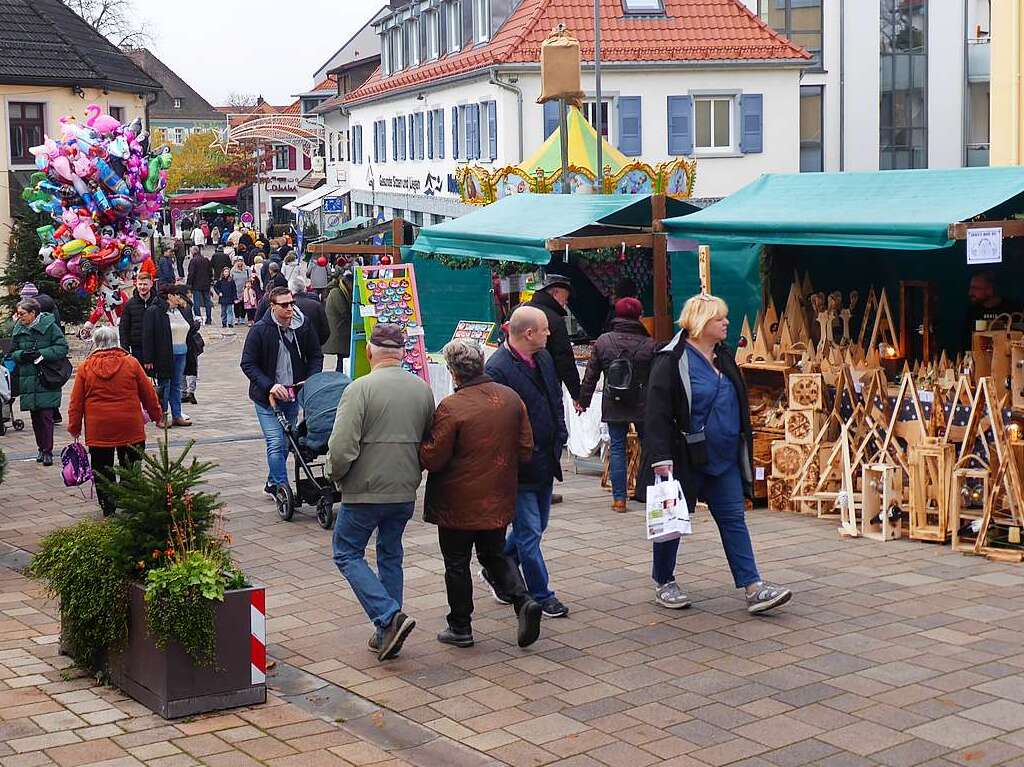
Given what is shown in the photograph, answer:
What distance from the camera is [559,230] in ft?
44.3

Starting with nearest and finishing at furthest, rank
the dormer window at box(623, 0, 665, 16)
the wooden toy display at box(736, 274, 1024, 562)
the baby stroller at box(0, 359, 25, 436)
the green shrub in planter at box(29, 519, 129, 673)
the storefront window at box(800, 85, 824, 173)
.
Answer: the green shrub in planter at box(29, 519, 129, 673), the wooden toy display at box(736, 274, 1024, 562), the baby stroller at box(0, 359, 25, 436), the dormer window at box(623, 0, 665, 16), the storefront window at box(800, 85, 824, 173)

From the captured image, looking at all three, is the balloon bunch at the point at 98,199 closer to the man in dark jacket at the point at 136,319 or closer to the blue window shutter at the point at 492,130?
the man in dark jacket at the point at 136,319

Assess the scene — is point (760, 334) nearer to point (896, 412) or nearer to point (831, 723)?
point (896, 412)

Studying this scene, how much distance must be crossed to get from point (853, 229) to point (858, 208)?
465 mm

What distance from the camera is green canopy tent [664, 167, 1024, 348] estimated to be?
33.2ft

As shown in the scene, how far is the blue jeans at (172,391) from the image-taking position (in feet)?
56.2

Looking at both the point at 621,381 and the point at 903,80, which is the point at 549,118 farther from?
the point at 621,381

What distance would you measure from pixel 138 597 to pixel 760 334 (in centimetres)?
651

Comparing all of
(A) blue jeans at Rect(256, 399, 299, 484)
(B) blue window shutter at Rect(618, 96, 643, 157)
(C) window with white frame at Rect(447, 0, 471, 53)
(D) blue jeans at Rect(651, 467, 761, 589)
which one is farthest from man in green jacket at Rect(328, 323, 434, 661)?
(C) window with white frame at Rect(447, 0, 471, 53)

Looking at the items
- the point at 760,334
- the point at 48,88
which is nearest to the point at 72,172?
the point at 760,334

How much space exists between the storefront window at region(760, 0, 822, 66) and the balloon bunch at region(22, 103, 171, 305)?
78.9 feet

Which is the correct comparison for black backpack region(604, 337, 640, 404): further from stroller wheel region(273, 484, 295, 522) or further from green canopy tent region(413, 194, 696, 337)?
stroller wheel region(273, 484, 295, 522)

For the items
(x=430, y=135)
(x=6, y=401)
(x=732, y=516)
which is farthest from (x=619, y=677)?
(x=430, y=135)

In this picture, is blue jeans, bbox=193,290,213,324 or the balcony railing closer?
blue jeans, bbox=193,290,213,324
